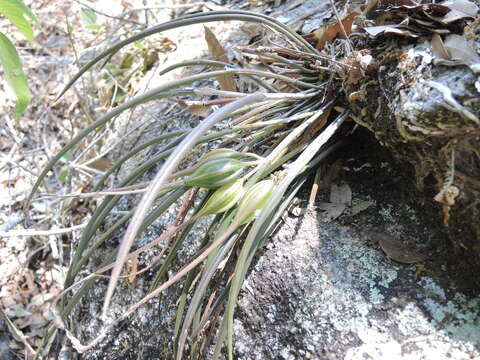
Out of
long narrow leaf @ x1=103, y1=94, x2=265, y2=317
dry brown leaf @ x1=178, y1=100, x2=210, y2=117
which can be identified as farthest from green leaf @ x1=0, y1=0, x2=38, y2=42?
long narrow leaf @ x1=103, y1=94, x2=265, y2=317

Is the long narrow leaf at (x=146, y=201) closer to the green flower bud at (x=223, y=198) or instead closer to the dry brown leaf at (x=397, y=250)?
the green flower bud at (x=223, y=198)

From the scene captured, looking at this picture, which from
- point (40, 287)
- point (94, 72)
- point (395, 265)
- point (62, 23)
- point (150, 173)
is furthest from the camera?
point (62, 23)

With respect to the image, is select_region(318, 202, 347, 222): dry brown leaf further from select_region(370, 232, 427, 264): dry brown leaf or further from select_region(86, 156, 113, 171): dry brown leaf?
select_region(86, 156, 113, 171): dry brown leaf

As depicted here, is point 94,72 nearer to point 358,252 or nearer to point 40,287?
point 40,287

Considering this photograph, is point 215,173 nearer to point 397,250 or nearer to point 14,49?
point 397,250

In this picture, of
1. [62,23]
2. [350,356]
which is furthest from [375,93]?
[62,23]

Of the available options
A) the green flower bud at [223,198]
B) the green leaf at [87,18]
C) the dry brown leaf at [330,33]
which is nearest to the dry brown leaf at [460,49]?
the dry brown leaf at [330,33]

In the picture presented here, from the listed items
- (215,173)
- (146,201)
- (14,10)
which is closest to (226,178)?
(215,173)
